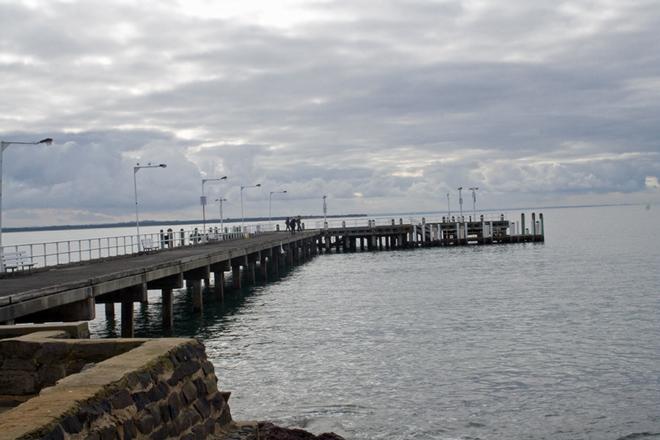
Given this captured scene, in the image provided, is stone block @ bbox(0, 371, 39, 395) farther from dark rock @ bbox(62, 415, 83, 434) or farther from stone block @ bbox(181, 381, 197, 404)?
dark rock @ bbox(62, 415, 83, 434)

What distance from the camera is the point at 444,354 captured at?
21.2 m

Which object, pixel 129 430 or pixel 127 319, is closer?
pixel 129 430

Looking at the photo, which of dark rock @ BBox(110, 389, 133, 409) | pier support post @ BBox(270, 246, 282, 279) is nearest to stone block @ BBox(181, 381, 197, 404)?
dark rock @ BBox(110, 389, 133, 409)

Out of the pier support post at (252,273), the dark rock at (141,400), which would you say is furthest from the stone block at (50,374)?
the pier support post at (252,273)

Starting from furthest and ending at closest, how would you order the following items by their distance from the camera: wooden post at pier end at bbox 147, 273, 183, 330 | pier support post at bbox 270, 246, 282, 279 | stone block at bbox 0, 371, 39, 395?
pier support post at bbox 270, 246, 282, 279, wooden post at pier end at bbox 147, 273, 183, 330, stone block at bbox 0, 371, 39, 395

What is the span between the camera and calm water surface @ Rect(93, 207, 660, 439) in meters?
14.8

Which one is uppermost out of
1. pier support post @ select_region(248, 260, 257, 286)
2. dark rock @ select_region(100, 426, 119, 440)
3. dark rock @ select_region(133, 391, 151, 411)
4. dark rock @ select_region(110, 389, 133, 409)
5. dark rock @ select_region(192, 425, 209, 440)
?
dark rock @ select_region(110, 389, 133, 409)

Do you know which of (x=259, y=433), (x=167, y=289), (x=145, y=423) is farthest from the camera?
(x=167, y=289)

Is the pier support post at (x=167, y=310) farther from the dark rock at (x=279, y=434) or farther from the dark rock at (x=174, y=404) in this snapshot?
the dark rock at (x=174, y=404)

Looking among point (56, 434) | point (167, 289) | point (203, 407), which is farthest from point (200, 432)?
point (167, 289)

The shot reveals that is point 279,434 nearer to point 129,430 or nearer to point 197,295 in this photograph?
point 129,430

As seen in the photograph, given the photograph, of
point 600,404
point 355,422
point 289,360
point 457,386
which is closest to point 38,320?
point 289,360

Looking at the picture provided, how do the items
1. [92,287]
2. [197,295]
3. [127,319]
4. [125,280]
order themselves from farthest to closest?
[197,295], [127,319], [125,280], [92,287]

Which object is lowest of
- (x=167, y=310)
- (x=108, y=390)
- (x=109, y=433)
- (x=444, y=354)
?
(x=444, y=354)
